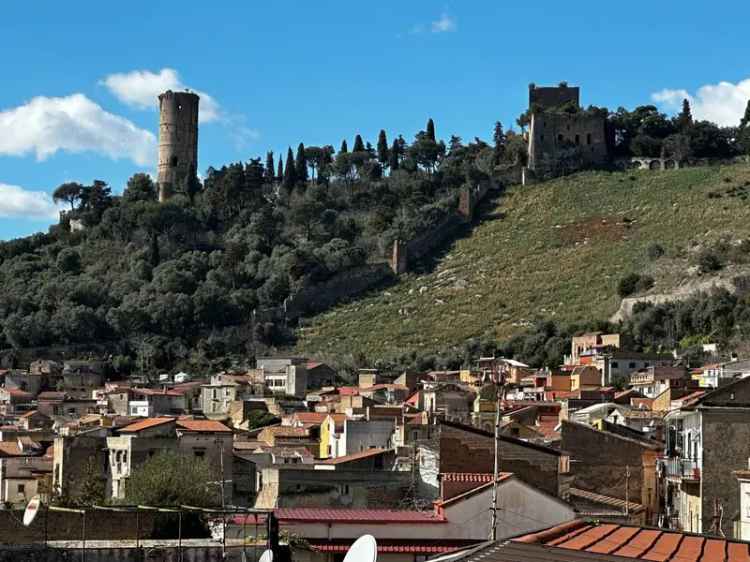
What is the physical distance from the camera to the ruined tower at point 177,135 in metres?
149

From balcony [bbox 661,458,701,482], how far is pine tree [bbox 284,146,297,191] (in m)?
108

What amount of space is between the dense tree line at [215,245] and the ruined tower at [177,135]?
13.1 ft

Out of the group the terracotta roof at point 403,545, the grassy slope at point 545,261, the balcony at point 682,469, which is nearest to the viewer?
the terracotta roof at point 403,545

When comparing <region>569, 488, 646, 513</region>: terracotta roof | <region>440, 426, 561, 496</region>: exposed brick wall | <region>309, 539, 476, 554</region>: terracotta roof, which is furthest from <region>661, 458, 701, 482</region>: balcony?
<region>309, 539, 476, 554</region>: terracotta roof

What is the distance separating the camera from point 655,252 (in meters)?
112

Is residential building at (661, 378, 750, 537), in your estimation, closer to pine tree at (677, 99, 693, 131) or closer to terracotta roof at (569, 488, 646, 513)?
terracotta roof at (569, 488, 646, 513)

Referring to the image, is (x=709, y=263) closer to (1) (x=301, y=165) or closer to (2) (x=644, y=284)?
(2) (x=644, y=284)

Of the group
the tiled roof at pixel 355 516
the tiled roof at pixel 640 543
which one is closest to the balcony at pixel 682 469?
the tiled roof at pixel 355 516

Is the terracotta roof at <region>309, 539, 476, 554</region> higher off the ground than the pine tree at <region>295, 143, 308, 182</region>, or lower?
lower

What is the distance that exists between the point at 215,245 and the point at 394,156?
20.8 metres

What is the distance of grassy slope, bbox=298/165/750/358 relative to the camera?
348 ft

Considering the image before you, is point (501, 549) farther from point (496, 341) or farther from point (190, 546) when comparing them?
point (496, 341)

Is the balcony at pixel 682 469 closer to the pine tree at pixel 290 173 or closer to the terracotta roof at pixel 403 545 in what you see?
the terracotta roof at pixel 403 545

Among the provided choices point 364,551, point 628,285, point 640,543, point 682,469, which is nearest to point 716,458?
point 682,469
